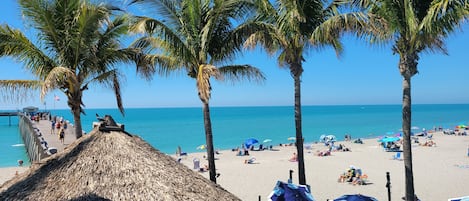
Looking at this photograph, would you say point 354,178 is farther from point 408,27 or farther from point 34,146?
point 34,146

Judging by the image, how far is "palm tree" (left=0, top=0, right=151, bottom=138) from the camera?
29.7ft

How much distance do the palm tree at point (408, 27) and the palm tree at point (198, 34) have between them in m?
3.24

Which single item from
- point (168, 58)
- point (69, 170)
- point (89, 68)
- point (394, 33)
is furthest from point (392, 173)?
point (69, 170)

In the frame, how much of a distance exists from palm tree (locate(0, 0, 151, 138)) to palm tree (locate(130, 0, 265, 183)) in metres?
0.99

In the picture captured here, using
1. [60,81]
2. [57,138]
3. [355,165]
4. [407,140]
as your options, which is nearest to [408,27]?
[407,140]

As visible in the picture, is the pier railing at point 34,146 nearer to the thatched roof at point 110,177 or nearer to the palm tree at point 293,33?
the thatched roof at point 110,177

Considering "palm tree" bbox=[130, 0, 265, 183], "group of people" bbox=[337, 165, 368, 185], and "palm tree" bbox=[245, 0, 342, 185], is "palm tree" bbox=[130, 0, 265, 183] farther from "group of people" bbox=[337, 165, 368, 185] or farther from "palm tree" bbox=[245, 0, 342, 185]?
"group of people" bbox=[337, 165, 368, 185]

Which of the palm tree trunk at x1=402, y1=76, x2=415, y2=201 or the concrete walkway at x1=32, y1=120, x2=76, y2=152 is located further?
the concrete walkway at x1=32, y1=120, x2=76, y2=152

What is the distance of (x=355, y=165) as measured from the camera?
22.7m

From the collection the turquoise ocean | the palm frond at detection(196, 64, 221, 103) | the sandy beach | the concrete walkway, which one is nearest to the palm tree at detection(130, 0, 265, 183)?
the palm frond at detection(196, 64, 221, 103)

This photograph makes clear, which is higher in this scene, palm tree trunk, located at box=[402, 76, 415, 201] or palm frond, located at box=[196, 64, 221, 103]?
palm frond, located at box=[196, 64, 221, 103]

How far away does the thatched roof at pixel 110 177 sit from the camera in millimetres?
5242

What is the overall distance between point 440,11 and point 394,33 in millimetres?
1166

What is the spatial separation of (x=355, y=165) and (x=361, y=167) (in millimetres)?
987
